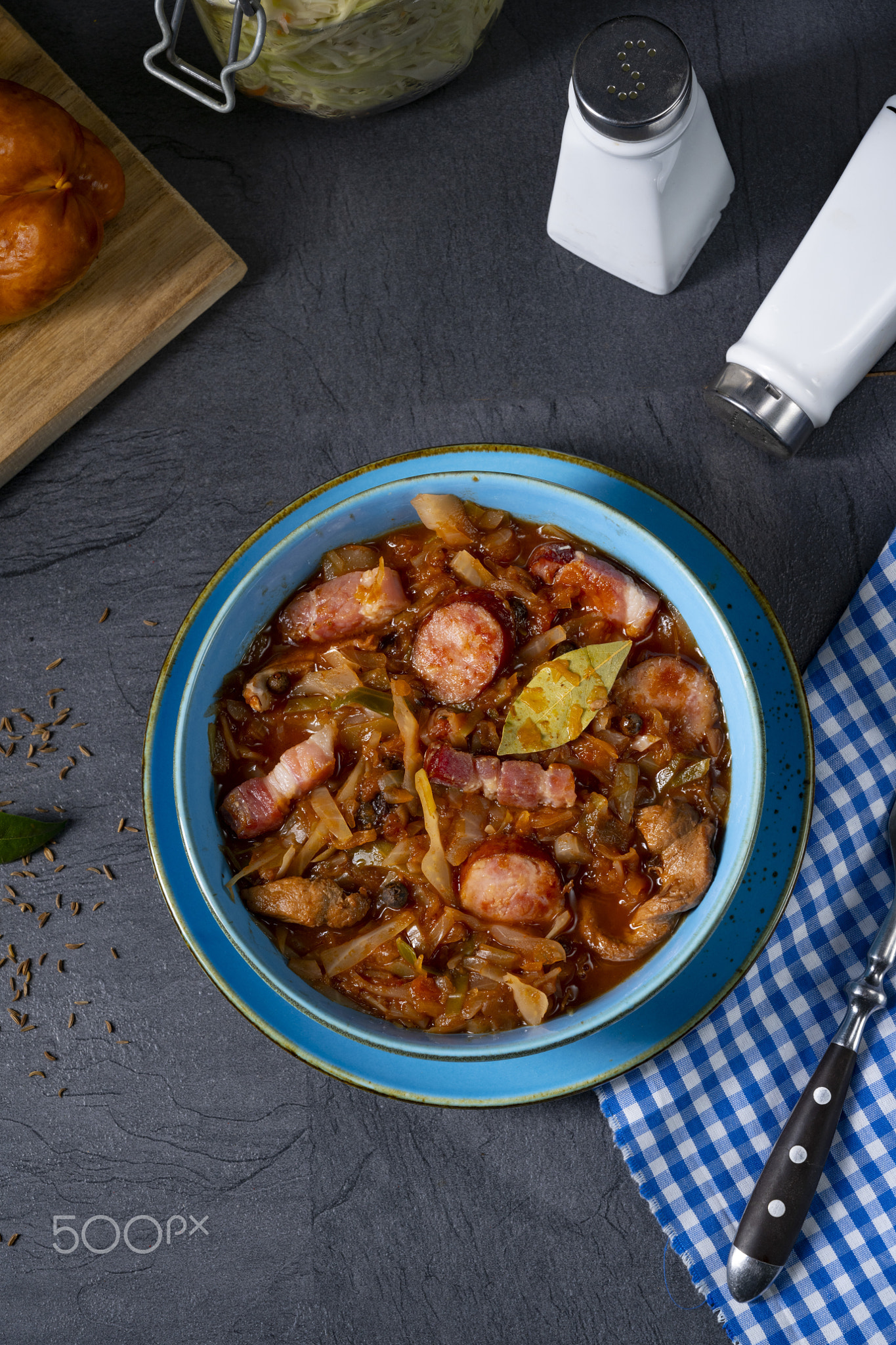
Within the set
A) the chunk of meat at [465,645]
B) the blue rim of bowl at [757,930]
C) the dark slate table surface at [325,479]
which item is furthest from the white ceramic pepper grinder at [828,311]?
the chunk of meat at [465,645]

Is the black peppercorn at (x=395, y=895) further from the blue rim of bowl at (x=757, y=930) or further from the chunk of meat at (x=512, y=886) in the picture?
the blue rim of bowl at (x=757, y=930)

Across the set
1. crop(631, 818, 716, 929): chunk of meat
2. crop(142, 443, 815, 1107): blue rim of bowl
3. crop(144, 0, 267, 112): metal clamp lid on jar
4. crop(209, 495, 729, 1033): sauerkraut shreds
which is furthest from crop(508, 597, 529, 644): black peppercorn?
crop(144, 0, 267, 112): metal clamp lid on jar

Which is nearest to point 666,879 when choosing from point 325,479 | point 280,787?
point 280,787

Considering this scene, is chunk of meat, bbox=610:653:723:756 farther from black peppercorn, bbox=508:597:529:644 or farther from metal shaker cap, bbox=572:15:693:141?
metal shaker cap, bbox=572:15:693:141

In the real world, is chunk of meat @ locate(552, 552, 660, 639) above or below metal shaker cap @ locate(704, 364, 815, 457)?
below

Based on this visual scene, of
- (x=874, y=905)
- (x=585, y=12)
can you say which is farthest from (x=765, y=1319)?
(x=585, y=12)

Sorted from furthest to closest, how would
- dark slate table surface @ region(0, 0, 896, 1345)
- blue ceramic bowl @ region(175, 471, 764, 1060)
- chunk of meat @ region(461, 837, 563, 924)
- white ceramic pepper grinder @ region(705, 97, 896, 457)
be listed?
dark slate table surface @ region(0, 0, 896, 1345), white ceramic pepper grinder @ region(705, 97, 896, 457), chunk of meat @ region(461, 837, 563, 924), blue ceramic bowl @ region(175, 471, 764, 1060)

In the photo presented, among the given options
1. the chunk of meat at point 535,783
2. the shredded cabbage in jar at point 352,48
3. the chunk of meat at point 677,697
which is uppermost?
the shredded cabbage in jar at point 352,48

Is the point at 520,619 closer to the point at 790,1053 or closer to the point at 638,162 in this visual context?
the point at 638,162
